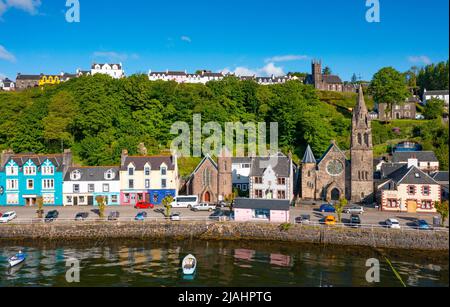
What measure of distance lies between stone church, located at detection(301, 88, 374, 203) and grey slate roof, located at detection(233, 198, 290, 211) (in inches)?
402

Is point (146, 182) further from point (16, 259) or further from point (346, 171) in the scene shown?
point (346, 171)

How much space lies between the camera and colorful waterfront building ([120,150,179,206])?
47969 millimetres

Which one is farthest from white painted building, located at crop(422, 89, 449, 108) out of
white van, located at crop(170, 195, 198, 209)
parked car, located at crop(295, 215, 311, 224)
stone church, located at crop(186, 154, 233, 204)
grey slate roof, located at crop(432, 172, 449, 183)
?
white van, located at crop(170, 195, 198, 209)

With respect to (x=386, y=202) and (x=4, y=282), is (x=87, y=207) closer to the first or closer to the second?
(x=4, y=282)

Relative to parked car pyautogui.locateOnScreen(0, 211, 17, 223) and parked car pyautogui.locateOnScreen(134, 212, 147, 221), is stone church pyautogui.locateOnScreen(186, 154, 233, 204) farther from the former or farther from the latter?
parked car pyautogui.locateOnScreen(0, 211, 17, 223)

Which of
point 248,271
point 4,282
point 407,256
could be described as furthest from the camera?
point 407,256

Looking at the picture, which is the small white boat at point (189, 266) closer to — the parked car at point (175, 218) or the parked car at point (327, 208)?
the parked car at point (175, 218)

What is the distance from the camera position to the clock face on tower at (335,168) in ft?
156

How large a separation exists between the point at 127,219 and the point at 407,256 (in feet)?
81.7

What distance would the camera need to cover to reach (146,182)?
48125 millimetres

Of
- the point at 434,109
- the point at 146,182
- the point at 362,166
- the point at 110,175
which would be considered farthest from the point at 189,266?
the point at 434,109
